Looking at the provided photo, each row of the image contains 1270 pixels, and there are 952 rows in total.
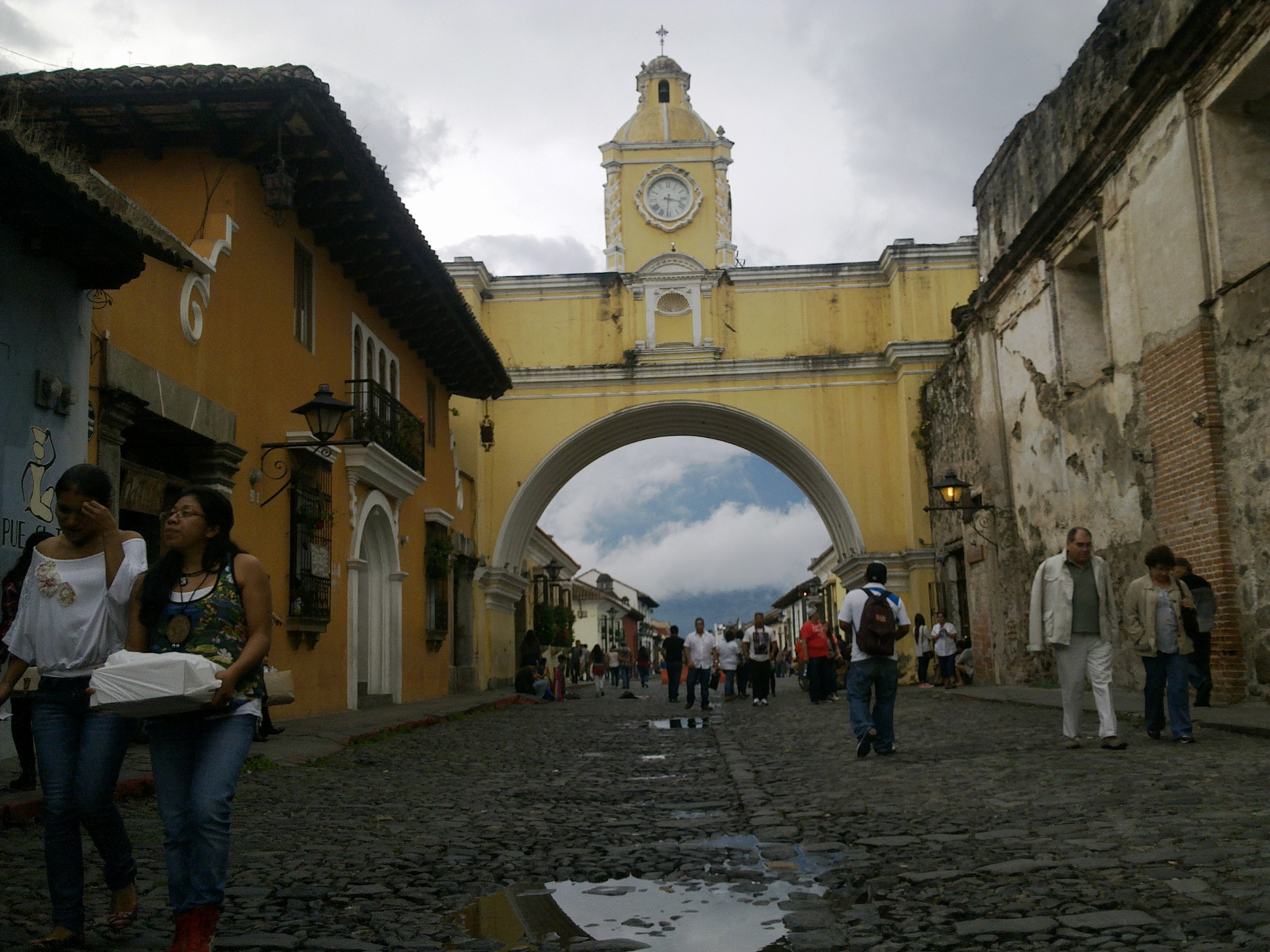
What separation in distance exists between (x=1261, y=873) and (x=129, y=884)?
3.55 m

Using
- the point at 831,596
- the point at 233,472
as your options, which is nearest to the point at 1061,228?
the point at 233,472

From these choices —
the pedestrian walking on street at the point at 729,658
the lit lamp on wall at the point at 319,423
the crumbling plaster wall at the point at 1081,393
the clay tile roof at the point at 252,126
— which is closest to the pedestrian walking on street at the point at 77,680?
the clay tile roof at the point at 252,126

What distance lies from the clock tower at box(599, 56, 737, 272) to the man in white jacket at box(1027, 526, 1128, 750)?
20276 millimetres

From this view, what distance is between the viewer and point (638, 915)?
13.0 feet

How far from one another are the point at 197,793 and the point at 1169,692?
6905 mm

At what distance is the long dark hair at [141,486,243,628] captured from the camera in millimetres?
3568

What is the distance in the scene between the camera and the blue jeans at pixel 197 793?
3.37m

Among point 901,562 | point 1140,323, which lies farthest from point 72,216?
point 901,562

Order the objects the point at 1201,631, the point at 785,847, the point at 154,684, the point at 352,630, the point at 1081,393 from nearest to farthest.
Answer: the point at 154,684
the point at 785,847
the point at 1201,631
the point at 1081,393
the point at 352,630

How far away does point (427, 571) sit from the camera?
19.9 m

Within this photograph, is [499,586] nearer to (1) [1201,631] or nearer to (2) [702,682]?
(2) [702,682]

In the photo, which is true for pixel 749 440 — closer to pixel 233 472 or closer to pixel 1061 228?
pixel 1061 228

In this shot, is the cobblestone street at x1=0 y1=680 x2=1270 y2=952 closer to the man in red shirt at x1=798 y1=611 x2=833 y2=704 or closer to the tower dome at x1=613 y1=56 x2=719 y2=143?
the man in red shirt at x1=798 y1=611 x2=833 y2=704

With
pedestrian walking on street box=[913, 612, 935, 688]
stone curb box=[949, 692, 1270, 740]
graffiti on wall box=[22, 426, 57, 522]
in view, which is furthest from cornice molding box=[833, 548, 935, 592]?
graffiti on wall box=[22, 426, 57, 522]
